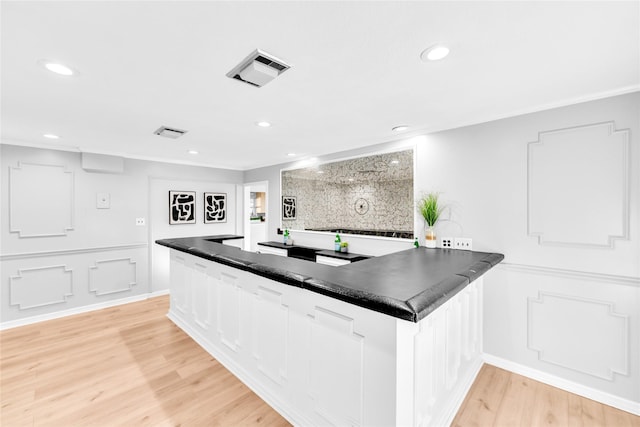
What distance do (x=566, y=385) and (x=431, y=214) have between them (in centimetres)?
166

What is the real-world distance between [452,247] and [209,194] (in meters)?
4.17

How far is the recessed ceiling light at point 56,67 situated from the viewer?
148 centimetres

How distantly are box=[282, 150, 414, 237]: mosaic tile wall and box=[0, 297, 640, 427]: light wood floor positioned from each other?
1.65 m

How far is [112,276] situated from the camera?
3998mm

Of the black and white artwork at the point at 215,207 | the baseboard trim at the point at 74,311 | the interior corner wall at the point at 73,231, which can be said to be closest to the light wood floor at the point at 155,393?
the baseboard trim at the point at 74,311

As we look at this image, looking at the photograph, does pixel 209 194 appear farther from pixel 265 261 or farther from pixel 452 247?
pixel 452 247

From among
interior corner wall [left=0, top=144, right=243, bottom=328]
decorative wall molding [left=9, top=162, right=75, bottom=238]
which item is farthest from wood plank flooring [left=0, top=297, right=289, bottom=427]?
decorative wall molding [left=9, top=162, right=75, bottom=238]

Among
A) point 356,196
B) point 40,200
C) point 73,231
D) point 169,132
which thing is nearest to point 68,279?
point 73,231

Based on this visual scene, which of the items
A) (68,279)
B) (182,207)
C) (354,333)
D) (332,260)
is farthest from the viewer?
(182,207)

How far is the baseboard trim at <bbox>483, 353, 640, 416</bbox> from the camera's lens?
1.88 m

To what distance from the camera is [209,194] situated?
16.5ft

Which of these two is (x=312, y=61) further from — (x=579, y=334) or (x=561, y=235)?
(x=579, y=334)

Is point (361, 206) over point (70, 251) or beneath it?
over

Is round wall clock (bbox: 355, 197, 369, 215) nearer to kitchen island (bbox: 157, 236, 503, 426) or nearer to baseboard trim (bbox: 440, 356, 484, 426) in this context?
kitchen island (bbox: 157, 236, 503, 426)
